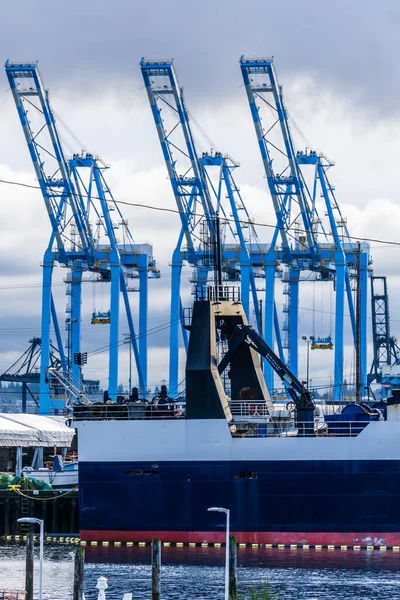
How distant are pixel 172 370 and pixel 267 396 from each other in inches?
1928

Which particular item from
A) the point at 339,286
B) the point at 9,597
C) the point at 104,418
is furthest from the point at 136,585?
the point at 339,286

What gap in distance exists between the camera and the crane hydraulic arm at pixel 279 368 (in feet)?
185

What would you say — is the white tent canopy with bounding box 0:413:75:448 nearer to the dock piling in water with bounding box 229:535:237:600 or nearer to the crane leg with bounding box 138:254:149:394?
the crane leg with bounding box 138:254:149:394

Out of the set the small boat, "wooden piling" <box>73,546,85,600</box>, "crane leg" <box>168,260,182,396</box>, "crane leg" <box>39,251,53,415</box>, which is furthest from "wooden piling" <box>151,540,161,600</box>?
"crane leg" <box>39,251,53,415</box>

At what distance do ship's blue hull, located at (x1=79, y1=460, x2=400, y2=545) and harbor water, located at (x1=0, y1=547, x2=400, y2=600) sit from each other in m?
0.88

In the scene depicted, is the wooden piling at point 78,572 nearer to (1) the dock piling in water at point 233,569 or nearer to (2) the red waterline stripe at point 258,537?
(1) the dock piling in water at point 233,569

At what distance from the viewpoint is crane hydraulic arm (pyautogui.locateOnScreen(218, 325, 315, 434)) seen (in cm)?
5650

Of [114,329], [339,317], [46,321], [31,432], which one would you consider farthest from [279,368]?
[46,321]

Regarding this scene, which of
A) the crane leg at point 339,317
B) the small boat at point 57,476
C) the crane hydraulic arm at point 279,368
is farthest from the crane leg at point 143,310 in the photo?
the crane hydraulic arm at point 279,368

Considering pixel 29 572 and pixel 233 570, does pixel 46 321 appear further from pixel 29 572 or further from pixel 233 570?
pixel 233 570

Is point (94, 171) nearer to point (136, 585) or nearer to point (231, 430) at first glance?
point (231, 430)

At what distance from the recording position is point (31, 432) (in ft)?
251

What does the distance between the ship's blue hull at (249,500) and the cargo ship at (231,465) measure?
40 mm

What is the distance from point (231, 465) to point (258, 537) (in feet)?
10.1
